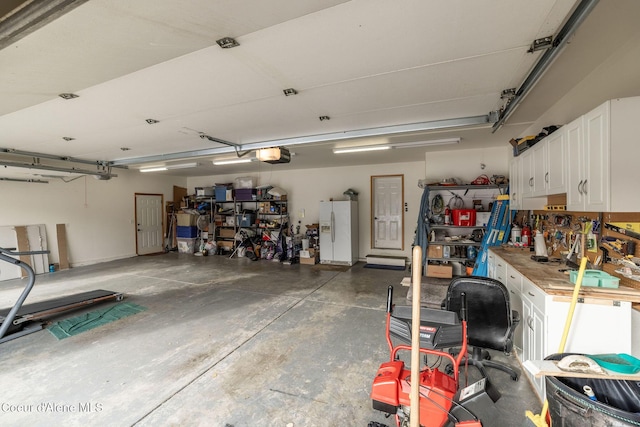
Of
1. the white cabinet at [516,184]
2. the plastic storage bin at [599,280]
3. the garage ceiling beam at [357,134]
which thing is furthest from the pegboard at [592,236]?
the garage ceiling beam at [357,134]

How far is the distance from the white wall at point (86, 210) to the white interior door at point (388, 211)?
23.1 ft

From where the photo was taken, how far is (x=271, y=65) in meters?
2.11

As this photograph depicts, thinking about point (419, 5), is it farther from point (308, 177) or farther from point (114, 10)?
point (308, 177)

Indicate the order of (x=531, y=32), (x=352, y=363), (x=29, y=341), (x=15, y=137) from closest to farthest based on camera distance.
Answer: (x=531, y=32)
(x=352, y=363)
(x=29, y=341)
(x=15, y=137)

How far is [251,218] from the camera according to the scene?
812cm

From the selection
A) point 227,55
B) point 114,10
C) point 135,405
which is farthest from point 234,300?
point 114,10

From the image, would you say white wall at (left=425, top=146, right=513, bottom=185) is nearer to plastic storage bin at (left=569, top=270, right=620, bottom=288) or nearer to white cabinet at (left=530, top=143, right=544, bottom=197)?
white cabinet at (left=530, top=143, right=544, bottom=197)

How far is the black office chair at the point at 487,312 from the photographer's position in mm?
2137

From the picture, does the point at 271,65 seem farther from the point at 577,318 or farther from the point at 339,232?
the point at 339,232

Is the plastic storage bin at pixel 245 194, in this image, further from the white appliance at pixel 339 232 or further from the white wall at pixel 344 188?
the white appliance at pixel 339 232

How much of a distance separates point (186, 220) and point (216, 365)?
704 cm

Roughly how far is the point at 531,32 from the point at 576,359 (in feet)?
6.46

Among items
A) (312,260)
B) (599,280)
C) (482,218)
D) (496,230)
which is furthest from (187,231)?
(599,280)

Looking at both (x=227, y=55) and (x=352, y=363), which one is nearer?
(x=227, y=55)
